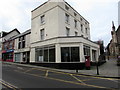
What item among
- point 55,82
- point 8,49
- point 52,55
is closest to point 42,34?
point 52,55

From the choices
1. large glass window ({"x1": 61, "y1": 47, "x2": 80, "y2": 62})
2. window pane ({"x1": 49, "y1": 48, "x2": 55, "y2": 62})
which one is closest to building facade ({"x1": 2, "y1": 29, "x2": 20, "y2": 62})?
window pane ({"x1": 49, "y1": 48, "x2": 55, "y2": 62})

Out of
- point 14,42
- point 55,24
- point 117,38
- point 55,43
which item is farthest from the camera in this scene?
point 117,38

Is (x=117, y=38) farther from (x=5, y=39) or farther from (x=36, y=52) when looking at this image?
(x=5, y=39)

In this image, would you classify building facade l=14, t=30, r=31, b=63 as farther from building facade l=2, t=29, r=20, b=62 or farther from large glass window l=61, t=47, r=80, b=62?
large glass window l=61, t=47, r=80, b=62

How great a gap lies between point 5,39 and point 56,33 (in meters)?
24.5

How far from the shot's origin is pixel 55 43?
16.8m

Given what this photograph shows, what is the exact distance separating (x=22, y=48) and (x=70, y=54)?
14.0 meters

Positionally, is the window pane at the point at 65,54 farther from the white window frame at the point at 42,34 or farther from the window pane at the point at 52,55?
the white window frame at the point at 42,34

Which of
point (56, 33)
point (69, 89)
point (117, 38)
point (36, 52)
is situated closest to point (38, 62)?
point (36, 52)

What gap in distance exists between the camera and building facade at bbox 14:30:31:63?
2370cm

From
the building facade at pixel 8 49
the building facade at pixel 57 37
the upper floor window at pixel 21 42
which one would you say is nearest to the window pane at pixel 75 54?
the building facade at pixel 57 37

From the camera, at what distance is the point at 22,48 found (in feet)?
81.8

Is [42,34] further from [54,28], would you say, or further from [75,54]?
[75,54]

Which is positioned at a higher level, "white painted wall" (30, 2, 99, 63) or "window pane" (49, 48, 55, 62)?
"white painted wall" (30, 2, 99, 63)
